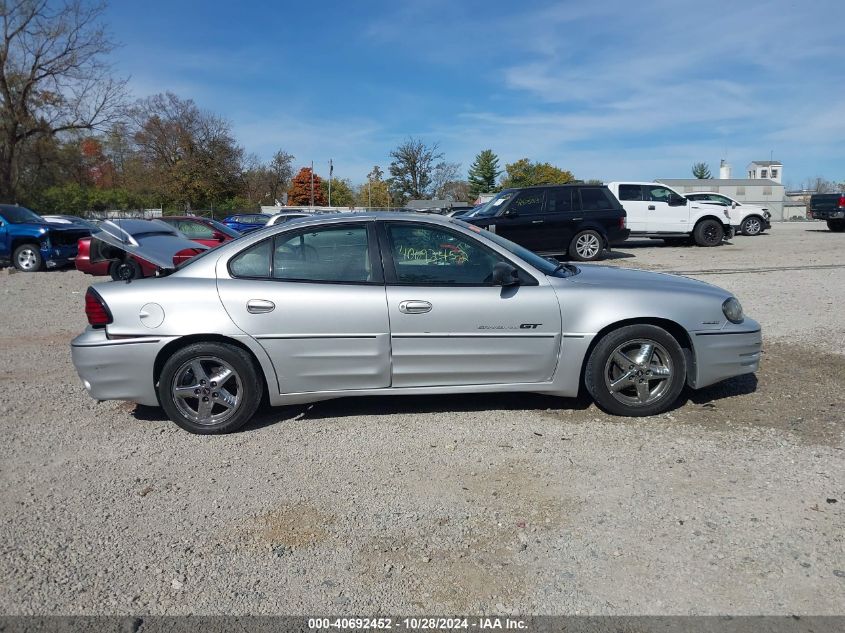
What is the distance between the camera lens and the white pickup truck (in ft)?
59.7

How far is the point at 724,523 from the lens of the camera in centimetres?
328

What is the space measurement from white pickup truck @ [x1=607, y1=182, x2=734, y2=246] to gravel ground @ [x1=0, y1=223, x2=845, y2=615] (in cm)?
1327

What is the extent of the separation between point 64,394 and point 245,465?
97.1 inches

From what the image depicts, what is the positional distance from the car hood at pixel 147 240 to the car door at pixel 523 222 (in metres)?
6.96

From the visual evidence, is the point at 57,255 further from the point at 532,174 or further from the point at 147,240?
the point at 532,174

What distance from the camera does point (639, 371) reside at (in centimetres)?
468

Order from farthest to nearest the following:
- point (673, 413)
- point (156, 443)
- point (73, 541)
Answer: point (673, 413) → point (156, 443) → point (73, 541)

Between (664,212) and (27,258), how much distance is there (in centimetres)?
1666

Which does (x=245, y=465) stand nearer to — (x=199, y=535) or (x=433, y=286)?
(x=199, y=535)

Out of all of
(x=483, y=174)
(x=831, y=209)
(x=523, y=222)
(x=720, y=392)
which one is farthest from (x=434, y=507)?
(x=483, y=174)

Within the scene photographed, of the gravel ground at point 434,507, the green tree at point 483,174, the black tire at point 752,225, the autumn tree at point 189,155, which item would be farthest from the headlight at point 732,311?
the green tree at point 483,174

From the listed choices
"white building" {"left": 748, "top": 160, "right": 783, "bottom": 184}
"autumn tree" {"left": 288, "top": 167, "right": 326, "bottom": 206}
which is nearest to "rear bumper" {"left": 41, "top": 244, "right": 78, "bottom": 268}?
"autumn tree" {"left": 288, "top": 167, "right": 326, "bottom": 206}

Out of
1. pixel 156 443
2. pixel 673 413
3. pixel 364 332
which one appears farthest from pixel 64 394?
pixel 673 413

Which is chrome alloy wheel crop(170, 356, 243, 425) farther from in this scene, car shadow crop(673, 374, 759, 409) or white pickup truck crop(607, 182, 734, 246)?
white pickup truck crop(607, 182, 734, 246)
